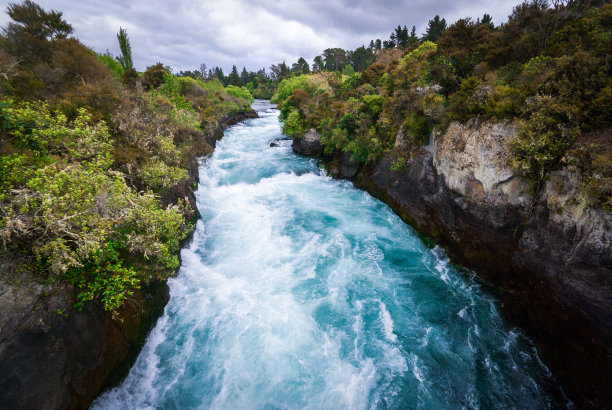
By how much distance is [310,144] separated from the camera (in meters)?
26.5

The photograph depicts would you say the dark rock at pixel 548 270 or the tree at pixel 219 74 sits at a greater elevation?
the tree at pixel 219 74

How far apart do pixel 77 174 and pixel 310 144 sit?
876 inches

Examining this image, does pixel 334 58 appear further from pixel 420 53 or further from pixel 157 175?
pixel 157 175

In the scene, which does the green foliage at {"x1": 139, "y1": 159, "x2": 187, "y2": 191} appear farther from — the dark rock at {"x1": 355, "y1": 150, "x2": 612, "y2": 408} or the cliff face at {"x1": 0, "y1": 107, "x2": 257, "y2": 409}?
the dark rock at {"x1": 355, "y1": 150, "x2": 612, "y2": 408}

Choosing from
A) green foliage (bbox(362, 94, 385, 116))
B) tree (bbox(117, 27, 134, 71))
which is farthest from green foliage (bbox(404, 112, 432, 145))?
tree (bbox(117, 27, 134, 71))

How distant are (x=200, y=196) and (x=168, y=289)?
9147 mm

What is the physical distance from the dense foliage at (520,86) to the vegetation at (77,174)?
40.9 feet

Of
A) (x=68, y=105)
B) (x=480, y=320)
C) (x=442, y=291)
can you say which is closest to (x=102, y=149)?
(x=68, y=105)

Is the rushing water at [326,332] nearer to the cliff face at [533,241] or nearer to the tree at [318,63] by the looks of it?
the cliff face at [533,241]

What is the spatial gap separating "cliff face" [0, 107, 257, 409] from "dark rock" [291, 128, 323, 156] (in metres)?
22.3

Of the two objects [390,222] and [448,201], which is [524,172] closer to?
[448,201]

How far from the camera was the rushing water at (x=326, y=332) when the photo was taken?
7.04 m

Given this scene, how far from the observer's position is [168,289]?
963cm

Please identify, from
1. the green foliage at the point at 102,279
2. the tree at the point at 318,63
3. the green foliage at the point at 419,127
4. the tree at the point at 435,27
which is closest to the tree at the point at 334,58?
the tree at the point at 318,63
